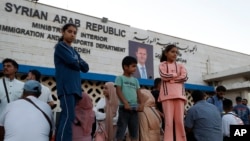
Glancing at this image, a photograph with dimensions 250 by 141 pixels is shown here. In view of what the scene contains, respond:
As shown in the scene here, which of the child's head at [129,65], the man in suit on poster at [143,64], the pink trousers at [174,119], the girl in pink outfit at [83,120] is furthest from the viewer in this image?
the man in suit on poster at [143,64]

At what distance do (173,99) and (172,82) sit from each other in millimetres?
205

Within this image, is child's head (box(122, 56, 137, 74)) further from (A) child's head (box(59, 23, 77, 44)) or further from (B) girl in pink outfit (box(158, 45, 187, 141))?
(A) child's head (box(59, 23, 77, 44))

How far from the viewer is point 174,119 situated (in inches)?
121

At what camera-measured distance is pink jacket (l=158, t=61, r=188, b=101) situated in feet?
10.2

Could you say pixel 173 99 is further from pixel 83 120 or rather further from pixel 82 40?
pixel 82 40

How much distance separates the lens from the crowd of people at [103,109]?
2.39 metres

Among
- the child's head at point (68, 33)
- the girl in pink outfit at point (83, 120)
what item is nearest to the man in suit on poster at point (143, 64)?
the girl in pink outfit at point (83, 120)

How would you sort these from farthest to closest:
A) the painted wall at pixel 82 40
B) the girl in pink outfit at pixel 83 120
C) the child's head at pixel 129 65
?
the painted wall at pixel 82 40 < the child's head at pixel 129 65 < the girl in pink outfit at pixel 83 120

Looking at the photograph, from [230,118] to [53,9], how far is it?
5818mm

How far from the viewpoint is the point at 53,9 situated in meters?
8.02

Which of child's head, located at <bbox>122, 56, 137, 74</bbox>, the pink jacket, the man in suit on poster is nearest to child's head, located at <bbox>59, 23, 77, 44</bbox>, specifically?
Answer: child's head, located at <bbox>122, 56, 137, 74</bbox>

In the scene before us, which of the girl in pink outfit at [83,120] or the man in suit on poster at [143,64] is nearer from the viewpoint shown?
the girl in pink outfit at [83,120]

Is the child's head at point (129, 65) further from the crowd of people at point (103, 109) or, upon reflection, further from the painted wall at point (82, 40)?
the painted wall at point (82, 40)

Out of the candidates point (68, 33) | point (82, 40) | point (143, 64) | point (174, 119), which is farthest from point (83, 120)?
point (143, 64)
